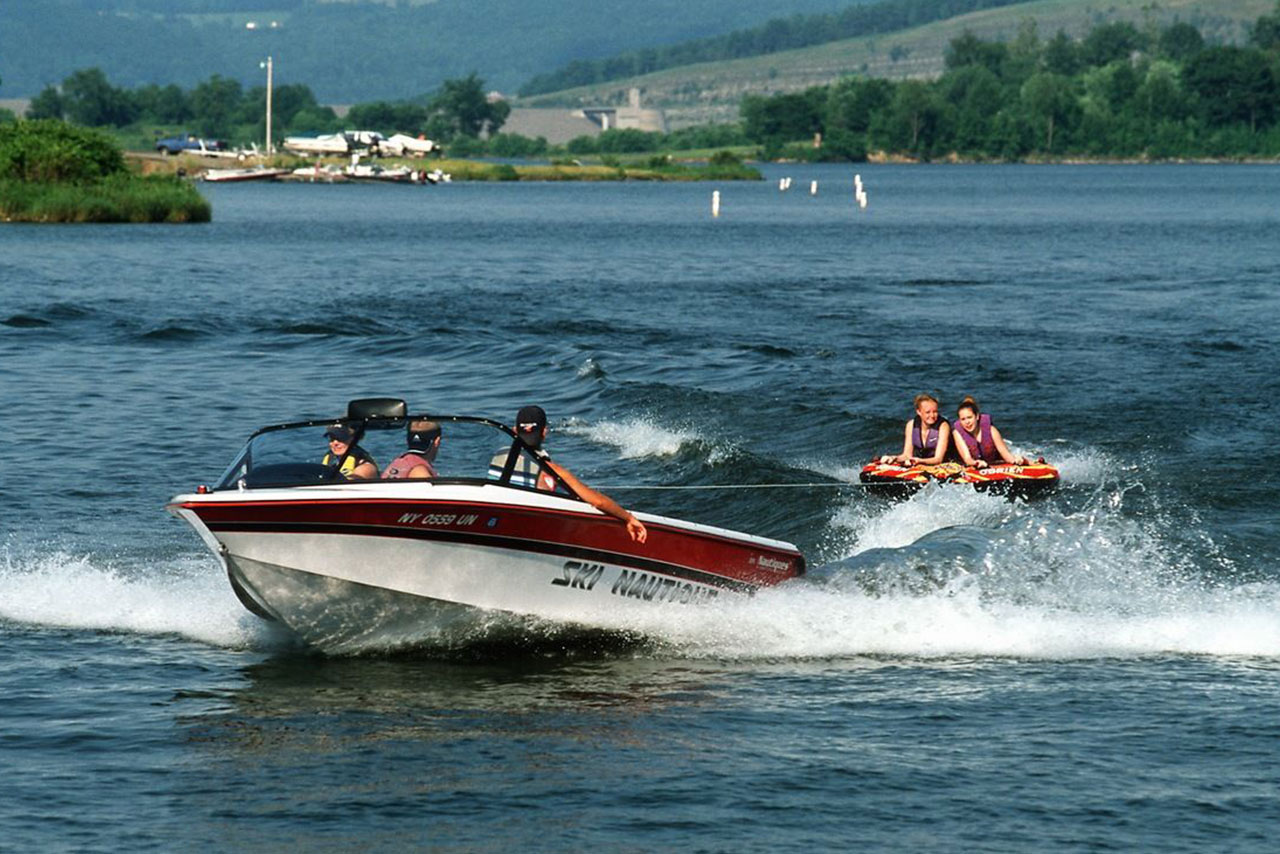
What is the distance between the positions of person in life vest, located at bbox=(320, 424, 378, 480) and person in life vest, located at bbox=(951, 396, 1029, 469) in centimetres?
944

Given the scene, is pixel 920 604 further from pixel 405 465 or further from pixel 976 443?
pixel 976 443

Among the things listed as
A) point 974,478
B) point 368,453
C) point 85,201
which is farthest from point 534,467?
point 85,201

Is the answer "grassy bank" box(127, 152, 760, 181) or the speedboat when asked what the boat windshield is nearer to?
the speedboat

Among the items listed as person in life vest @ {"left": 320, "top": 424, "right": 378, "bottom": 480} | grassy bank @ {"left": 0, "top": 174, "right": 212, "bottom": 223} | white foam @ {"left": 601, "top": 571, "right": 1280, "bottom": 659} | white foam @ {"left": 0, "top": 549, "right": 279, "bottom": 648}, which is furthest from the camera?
grassy bank @ {"left": 0, "top": 174, "right": 212, "bottom": 223}

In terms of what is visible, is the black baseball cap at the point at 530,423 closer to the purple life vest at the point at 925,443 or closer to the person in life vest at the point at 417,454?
the person in life vest at the point at 417,454

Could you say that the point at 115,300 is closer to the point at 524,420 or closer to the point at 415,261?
the point at 415,261

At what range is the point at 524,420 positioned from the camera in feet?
47.4

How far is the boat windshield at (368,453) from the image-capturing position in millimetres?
14055

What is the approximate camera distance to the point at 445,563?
1432 centimetres

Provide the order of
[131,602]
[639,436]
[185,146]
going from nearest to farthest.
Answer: [131,602] → [639,436] → [185,146]

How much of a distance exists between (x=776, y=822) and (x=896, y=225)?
284 ft

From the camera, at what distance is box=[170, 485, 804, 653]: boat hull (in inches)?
546

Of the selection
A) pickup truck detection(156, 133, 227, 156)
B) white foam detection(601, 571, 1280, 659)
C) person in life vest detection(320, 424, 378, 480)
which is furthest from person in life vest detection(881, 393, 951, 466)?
pickup truck detection(156, 133, 227, 156)

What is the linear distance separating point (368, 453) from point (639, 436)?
13190mm
